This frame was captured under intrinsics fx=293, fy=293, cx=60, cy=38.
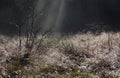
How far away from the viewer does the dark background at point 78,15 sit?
591 inches

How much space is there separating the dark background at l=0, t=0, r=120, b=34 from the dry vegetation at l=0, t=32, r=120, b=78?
215cm

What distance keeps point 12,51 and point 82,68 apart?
2841 mm

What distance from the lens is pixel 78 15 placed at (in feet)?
54.4

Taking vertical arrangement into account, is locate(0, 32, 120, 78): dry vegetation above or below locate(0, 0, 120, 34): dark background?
below

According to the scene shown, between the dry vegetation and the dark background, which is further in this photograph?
the dark background

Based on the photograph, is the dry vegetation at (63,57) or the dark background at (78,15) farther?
the dark background at (78,15)

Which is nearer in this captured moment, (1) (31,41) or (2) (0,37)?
(1) (31,41)

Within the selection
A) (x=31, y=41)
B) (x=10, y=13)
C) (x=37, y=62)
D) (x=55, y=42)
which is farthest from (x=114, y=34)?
(x=10, y=13)

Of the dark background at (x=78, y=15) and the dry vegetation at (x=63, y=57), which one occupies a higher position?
the dark background at (x=78, y=15)

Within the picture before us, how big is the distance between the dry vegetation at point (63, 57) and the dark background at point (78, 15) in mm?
2154

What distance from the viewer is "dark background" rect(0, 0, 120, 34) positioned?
1502 cm

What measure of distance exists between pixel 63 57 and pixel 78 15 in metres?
6.64

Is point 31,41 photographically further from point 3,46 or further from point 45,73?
point 45,73

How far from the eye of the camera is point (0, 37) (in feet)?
42.4
